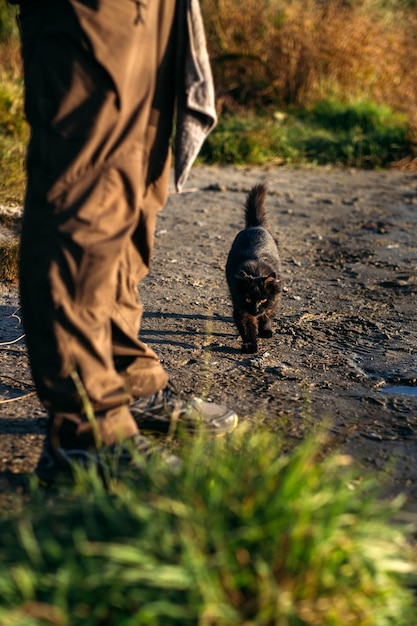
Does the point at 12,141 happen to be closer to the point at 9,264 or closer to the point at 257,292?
the point at 9,264

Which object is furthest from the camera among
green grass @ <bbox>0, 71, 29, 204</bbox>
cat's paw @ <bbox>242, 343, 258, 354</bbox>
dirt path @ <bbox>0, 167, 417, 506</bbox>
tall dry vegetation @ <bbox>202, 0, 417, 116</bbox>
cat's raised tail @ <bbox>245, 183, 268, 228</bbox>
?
tall dry vegetation @ <bbox>202, 0, 417, 116</bbox>

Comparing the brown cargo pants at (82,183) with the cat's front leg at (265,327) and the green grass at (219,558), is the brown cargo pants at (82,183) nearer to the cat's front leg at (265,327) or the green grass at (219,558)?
the green grass at (219,558)

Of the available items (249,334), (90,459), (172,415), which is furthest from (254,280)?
(90,459)

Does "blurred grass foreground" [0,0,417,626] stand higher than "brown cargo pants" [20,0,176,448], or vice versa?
"brown cargo pants" [20,0,176,448]

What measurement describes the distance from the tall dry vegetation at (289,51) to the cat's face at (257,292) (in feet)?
22.7

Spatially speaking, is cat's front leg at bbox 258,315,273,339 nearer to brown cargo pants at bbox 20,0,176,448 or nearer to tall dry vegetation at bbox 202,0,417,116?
brown cargo pants at bbox 20,0,176,448

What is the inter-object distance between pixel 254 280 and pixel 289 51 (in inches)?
297

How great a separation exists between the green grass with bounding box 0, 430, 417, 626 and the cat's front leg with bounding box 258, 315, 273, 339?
97.2 inches

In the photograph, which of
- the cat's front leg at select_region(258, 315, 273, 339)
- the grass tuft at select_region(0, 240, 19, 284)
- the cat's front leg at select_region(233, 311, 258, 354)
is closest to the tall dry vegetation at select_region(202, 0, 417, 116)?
the grass tuft at select_region(0, 240, 19, 284)

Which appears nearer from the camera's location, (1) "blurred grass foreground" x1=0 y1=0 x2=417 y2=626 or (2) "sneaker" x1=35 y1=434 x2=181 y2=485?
(1) "blurred grass foreground" x1=0 y1=0 x2=417 y2=626

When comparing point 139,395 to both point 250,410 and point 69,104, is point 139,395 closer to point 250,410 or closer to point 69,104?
point 250,410

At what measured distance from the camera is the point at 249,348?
4301 mm

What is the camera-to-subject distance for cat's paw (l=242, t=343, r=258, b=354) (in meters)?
4.29

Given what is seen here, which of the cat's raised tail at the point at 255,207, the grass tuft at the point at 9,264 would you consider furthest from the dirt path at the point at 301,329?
the cat's raised tail at the point at 255,207
